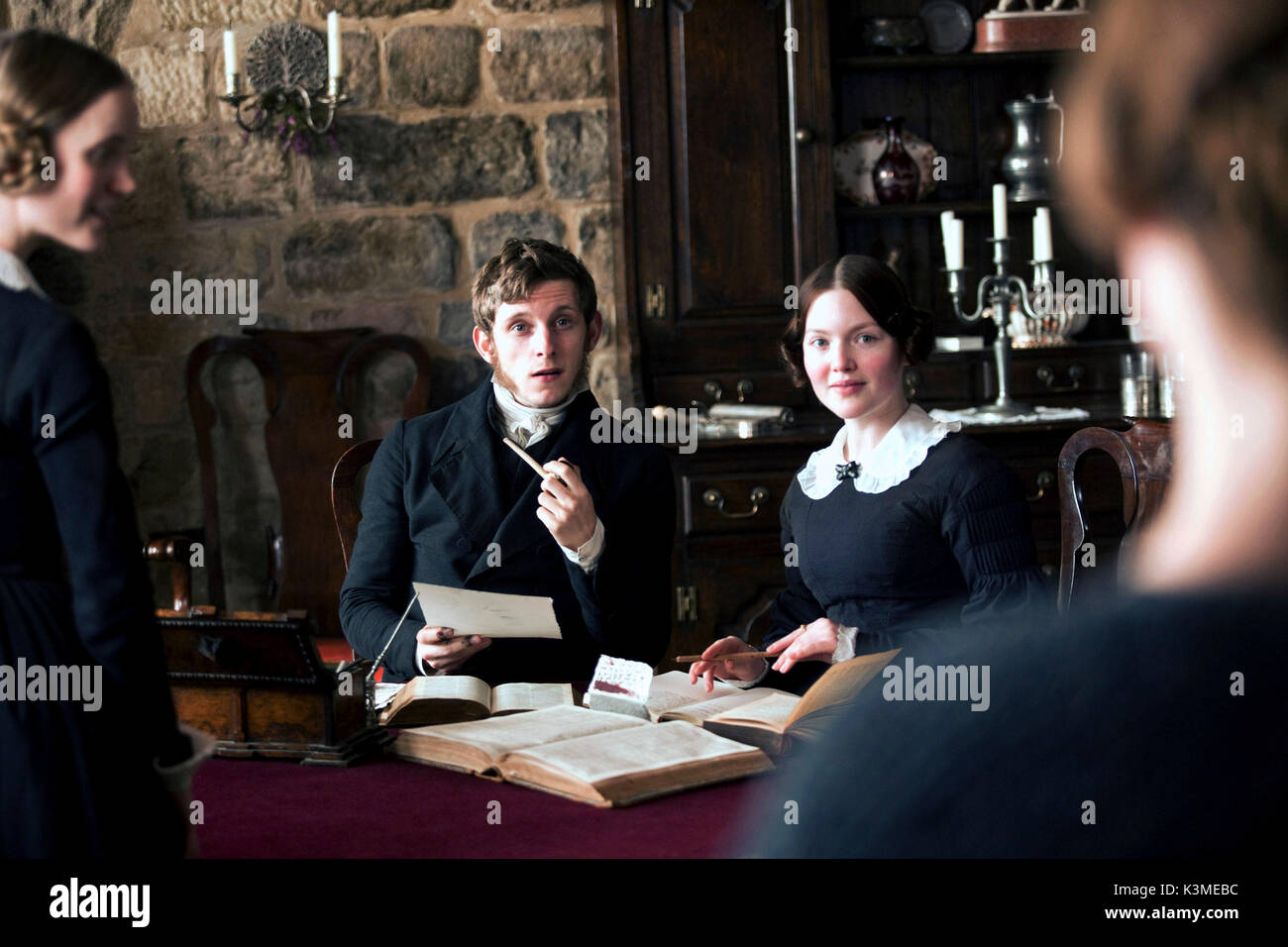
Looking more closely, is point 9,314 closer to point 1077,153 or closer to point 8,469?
point 8,469

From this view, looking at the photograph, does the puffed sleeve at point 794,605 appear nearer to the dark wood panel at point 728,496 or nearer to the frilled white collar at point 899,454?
the frilled white collar at point 899,454

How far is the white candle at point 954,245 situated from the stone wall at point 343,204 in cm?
97

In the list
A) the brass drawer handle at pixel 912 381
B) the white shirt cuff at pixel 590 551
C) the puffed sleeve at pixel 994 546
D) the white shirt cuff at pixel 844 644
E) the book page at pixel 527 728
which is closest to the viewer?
the book page at pixel 527 728

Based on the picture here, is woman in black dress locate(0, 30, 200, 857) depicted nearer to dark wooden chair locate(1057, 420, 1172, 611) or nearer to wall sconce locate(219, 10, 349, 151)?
dark wooden chair locate(1057, 420, 1172, 611)

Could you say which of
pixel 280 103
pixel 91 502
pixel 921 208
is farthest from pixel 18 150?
pixel 921 208

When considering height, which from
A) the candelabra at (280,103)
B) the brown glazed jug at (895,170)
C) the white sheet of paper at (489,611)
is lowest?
the white sheet of paper at (489,611)

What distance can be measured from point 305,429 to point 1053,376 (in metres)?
2.19

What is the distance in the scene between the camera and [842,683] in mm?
1424

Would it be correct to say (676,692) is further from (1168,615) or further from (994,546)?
(1168,615)

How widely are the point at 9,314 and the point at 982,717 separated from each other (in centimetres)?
65

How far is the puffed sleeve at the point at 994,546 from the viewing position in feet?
6.42

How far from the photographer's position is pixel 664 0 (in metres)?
3.70

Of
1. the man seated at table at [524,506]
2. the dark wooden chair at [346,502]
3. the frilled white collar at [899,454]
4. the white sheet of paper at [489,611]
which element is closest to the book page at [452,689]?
the white sheet of paper at [489,611]
